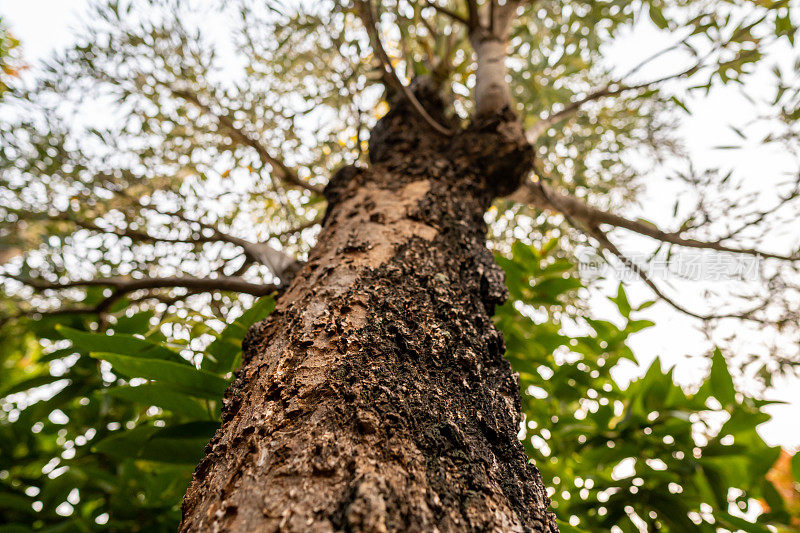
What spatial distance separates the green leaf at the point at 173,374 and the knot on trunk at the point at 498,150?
1113 mm

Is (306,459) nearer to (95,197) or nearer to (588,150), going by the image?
(95,197)

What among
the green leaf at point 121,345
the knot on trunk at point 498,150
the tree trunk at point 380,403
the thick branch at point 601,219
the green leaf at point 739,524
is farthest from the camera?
the thick branch at point 601,219

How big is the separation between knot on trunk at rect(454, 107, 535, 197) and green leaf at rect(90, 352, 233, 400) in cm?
111

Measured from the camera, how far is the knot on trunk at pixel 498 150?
5.28 feet

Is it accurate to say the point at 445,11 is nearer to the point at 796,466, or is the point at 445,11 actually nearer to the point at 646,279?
the point at 646,279

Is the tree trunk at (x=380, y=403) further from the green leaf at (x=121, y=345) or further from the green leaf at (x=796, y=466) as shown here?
the green leaf at (x=796, y=466)

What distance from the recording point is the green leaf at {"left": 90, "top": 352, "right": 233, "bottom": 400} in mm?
956

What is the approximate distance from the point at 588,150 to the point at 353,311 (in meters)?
2.66

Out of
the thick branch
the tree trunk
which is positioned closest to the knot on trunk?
the thick branch

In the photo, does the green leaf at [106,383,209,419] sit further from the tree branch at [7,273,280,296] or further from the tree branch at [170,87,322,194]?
the tree branch at [170,87,322,194]

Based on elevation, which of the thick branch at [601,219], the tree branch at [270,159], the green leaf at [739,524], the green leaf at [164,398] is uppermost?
the thick branch at [601,219]

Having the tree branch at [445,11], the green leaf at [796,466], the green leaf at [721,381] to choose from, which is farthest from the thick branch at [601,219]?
the tree branch at [445,11]

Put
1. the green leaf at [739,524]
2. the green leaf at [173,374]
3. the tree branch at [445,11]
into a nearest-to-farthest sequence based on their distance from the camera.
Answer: the green leaf at [173,374] → the green leaf at [739,524] → the tree branch at [445,11]

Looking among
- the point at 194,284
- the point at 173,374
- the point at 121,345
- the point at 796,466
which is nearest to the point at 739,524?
the point at 796,466
